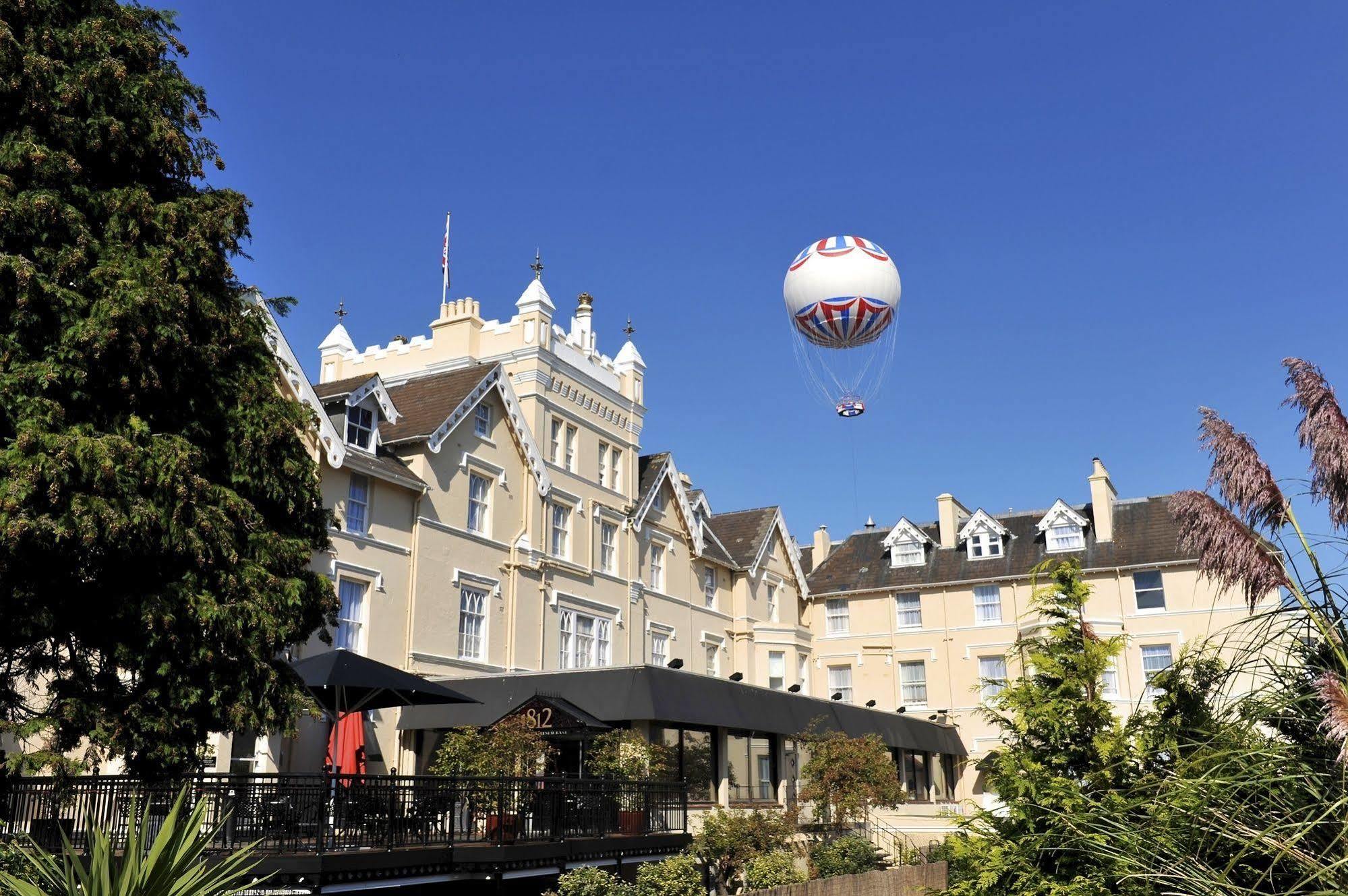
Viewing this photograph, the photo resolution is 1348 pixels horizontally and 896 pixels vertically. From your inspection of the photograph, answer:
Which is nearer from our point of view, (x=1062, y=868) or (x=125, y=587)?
(x=1062, y=868)

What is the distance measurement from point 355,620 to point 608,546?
1218 centimetres

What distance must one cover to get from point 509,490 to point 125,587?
1905cm

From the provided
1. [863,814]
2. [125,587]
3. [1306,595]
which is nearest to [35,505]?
[125,587]

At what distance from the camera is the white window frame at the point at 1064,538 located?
1889 inches

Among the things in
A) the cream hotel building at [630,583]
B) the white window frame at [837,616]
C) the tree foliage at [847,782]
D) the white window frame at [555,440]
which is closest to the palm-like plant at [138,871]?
the cream hotel building at [630,583]

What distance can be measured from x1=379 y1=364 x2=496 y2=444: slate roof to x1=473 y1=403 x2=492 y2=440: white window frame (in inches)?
31.0

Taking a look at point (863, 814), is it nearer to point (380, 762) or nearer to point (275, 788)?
point (380, 762)

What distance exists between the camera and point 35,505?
548 inches

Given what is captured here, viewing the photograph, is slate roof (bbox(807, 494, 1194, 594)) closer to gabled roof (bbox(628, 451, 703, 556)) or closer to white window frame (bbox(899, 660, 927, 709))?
Result: white window frame (bbox(899, 660, 927, 709))

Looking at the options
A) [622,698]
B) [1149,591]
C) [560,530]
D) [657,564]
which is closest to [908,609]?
[1149,591]

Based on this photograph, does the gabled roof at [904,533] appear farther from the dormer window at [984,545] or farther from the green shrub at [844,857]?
the green shrub at [844,857]

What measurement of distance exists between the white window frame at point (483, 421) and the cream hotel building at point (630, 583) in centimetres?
8

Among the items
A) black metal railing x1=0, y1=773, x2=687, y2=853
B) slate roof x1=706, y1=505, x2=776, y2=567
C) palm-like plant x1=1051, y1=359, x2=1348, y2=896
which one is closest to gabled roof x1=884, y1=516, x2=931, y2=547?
slate roof x1=706, y1=505, x2=776, y2=567

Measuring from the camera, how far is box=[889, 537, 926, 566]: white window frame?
51250 mm
